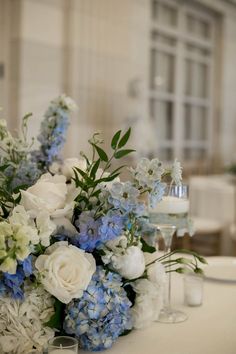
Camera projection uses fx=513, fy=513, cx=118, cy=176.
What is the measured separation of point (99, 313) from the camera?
100 centimetres

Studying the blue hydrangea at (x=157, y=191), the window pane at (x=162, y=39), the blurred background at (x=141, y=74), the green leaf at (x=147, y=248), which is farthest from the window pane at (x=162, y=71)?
the blue hydrangea at (x=157, y=191)

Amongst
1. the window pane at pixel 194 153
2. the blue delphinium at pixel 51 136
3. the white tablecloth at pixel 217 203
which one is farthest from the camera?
the window pane at pixel 194 153

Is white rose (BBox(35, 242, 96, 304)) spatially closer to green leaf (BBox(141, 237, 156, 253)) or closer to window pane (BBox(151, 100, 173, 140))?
green leaf (BBox(141, 237, 156, 253))

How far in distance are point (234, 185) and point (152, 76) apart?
7.54 ft

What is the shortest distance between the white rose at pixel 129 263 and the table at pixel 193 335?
16 cm

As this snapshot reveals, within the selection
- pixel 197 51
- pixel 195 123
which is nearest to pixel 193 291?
pixel 195 123

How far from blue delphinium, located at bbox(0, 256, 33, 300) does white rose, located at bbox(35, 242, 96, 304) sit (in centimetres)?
3

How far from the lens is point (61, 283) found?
96cm

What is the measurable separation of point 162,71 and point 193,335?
5.61 m

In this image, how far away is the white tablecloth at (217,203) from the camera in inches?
167

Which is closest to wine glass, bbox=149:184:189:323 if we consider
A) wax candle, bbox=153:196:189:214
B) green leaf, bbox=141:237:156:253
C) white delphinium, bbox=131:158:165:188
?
wax candle, bbox=153:196:189:214

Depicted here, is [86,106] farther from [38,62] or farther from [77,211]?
[77,211]

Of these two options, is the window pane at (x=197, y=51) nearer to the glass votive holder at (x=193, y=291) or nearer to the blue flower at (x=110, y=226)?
the glass votive holder at (x=193, y=291)

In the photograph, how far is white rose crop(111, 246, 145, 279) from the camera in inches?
40.8
